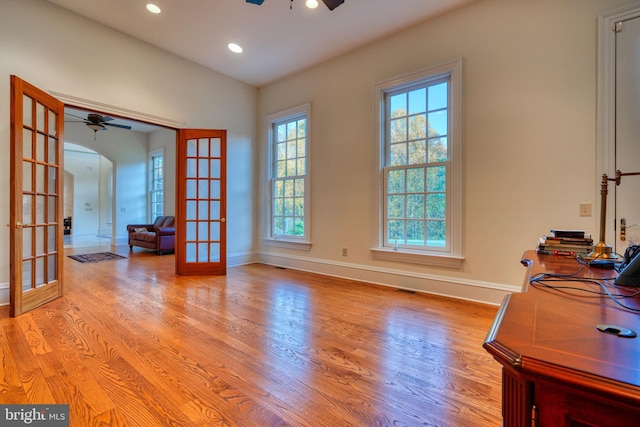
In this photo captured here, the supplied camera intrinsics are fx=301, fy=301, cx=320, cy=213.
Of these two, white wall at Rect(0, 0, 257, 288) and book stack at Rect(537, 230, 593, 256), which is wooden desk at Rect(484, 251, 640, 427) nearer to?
book stack at Rect(537, 230, 593, 256)

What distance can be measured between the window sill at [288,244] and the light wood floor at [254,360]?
57.9 inches

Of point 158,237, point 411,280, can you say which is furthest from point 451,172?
point 158,237

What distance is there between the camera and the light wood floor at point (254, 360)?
1.48m

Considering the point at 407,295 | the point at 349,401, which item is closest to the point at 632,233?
the point at 407,295

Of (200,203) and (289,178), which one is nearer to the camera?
(200,203)

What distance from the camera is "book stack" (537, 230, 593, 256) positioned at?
1.86 m

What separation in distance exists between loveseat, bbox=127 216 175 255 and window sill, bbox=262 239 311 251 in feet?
8.47

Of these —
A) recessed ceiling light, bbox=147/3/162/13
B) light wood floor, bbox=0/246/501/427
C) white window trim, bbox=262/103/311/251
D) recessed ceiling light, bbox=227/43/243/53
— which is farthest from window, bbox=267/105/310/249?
recessed ceiling light, bbox=147/3/162/13

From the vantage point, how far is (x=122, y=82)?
3.94 m

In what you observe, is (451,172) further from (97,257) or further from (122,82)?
(97,257)

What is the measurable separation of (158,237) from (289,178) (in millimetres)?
3453

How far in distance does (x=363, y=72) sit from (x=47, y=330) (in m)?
4.36

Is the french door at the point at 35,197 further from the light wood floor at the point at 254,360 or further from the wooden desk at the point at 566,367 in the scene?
the wooden desk at the point at 566,367

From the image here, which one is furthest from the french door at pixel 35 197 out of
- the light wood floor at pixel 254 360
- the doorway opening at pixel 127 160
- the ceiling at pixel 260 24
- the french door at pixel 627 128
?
the french door at pixel 627 128
